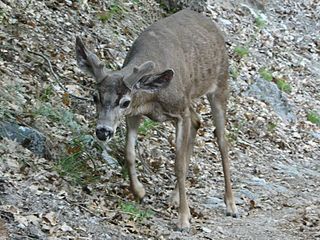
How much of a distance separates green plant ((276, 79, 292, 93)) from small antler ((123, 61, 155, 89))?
23.5 feet

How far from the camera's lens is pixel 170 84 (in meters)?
7.44

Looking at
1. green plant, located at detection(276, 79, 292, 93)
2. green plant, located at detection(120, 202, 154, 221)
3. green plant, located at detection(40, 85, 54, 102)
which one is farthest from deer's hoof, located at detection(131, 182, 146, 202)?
green plant, located at detection(276, 79, 292, 93)

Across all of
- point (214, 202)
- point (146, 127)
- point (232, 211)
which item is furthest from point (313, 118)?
point (232, 211)

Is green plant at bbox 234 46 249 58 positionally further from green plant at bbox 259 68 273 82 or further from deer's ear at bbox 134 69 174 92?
deer's ear at bbox 134 69 174 92

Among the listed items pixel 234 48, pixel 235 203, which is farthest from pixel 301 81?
pixel 235 203

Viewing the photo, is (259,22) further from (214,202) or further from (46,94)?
(46,94)

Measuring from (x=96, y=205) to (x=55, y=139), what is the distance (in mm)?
1041

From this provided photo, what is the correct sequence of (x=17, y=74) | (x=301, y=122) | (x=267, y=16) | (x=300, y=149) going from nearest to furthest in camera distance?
(x=17, y=74) < (x=300, y=149) < (x=301, y=122) < (x=267, y=16)

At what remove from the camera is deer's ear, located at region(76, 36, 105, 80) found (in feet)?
22.9

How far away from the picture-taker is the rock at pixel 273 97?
13.1m

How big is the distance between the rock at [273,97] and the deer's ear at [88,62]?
20.5 ft

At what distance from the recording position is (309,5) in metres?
18.7

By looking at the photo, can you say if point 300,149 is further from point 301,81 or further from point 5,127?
point 5,127

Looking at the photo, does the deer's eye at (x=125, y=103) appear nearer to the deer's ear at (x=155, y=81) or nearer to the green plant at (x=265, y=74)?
the deer's ear at (x=155, y=81)
